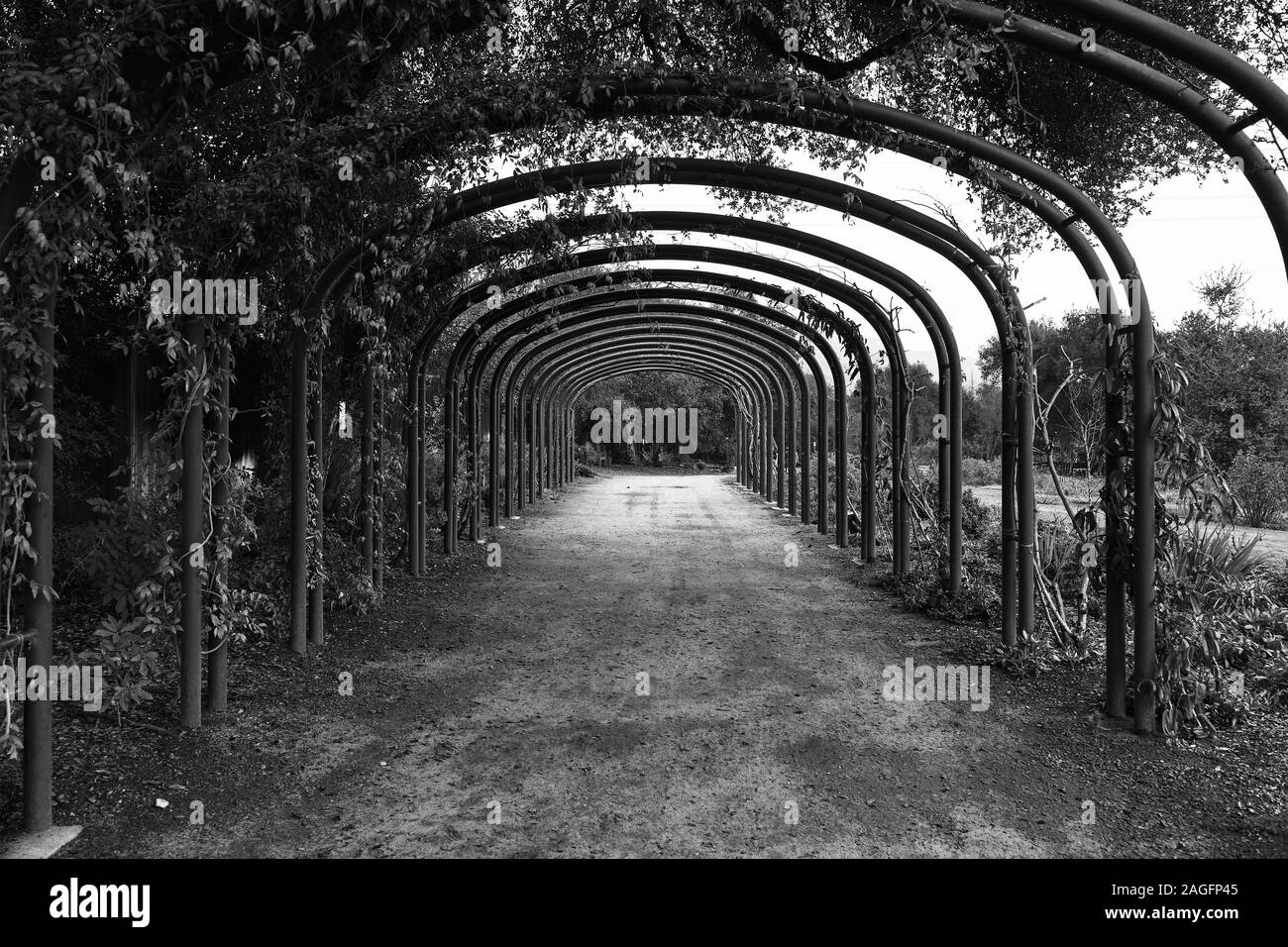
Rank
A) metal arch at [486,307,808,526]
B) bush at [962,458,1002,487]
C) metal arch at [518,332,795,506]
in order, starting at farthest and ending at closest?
bush at [962,458,1002,487], metal arch at [518,332,795,506], metal arch at [486,307,808,526]

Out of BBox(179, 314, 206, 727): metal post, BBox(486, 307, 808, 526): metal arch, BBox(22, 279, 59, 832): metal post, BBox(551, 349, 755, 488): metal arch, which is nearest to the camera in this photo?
BBox(22, 279, 59, 832): metal post

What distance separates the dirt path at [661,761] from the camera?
3.10 m

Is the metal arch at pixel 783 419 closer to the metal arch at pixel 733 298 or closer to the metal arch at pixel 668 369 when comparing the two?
the metal arch at pixel 668 369

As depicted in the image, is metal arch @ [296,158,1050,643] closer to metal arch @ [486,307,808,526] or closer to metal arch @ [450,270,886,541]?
metal arch @ [450,270,886,541]

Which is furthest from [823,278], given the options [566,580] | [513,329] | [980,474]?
[980,474]

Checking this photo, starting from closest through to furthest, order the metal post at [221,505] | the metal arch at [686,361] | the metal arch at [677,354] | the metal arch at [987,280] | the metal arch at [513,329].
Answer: the metal post at [221,505] → the metal arch at [987,280] → the metal arch at [513,329] → the metal arch at [677,354] → the metal arch at [686,361]

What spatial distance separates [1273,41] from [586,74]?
4467 mm

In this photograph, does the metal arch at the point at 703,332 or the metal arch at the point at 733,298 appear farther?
the metal arch at the point at 703,332

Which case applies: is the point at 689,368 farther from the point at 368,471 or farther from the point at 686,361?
the point at 368,471

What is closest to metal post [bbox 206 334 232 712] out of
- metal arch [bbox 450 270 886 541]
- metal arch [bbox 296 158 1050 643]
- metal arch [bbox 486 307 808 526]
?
metal arch [bbox 296 158 1050 643]

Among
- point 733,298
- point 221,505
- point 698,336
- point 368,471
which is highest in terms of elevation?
point 698,336

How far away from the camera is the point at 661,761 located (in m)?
3.87

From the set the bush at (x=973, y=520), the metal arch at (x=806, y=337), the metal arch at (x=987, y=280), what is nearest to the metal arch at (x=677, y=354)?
the metal arch at (x=806, y=337)

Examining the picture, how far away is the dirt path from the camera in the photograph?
310cm
